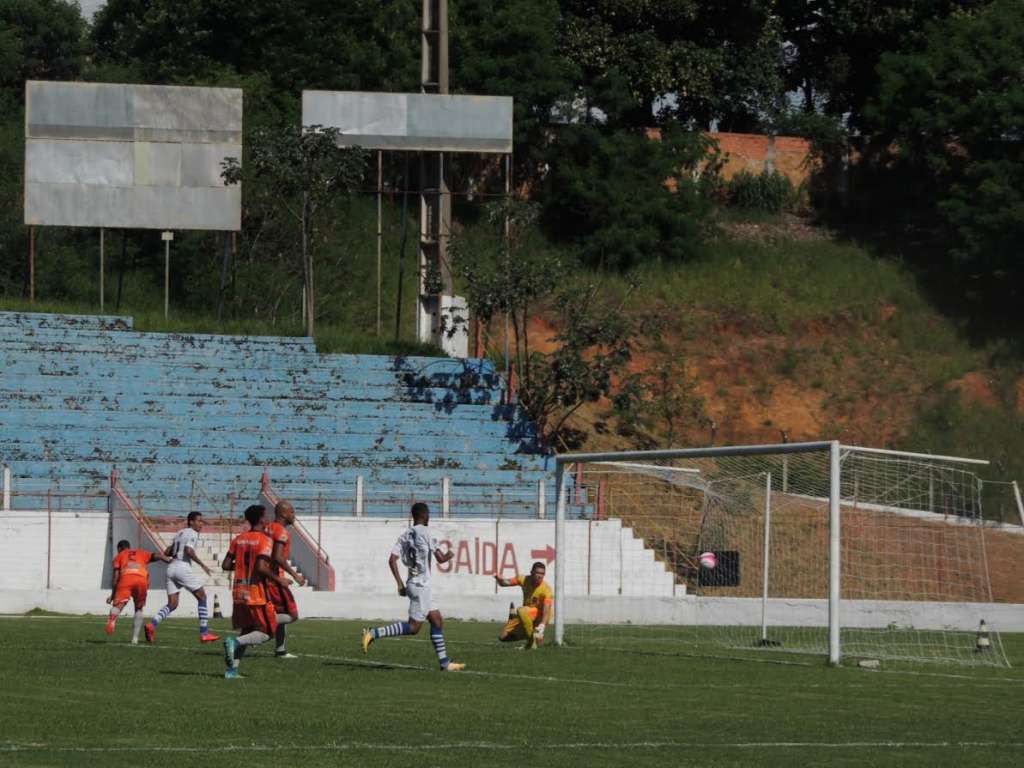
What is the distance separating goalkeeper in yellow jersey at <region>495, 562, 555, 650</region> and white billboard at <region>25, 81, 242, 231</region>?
28.2m

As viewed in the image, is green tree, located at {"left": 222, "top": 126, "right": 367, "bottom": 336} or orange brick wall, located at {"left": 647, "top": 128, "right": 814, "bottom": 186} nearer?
green tree, located at {"left": 222, "top": 126, "right": 367, "bottom": 336}

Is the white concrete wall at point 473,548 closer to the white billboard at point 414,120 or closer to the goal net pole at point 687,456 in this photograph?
the goal net pole at point 687,456

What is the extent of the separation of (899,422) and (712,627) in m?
29.3

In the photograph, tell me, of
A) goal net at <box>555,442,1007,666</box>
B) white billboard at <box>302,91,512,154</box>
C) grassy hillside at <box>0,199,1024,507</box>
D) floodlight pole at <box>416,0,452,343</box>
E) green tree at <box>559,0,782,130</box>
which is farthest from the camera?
green tree at <box>559,0,782,130</box>

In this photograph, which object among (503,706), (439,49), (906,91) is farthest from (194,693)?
(906,91)

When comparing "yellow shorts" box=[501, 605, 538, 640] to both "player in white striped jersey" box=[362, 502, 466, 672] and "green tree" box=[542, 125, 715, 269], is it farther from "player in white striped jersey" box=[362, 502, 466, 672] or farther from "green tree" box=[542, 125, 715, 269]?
"green tree" box=[542, 125, 715, 269]

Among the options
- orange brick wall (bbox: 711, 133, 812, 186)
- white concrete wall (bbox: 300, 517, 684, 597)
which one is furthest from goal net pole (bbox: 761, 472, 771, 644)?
orange brick wall (bbox: 711, 133, 812, 186)

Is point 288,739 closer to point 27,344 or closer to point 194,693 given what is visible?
point 194,693

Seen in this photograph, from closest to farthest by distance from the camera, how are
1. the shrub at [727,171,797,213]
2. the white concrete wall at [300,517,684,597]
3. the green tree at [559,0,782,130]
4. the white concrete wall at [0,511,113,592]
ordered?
1. the white concrete wall at [0,511,113,592]
2. the white concrete wall at [300,517,684,597]
3. the green tree at [559,0,782,130]
4. the shrub at [727,171,797,213]

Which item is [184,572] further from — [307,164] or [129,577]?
[307,164]

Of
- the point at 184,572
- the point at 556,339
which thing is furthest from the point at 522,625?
the point at 556,339

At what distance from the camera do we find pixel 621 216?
64500mm

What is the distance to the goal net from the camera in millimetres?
30969

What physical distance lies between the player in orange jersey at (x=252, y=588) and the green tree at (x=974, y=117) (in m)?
48.3
